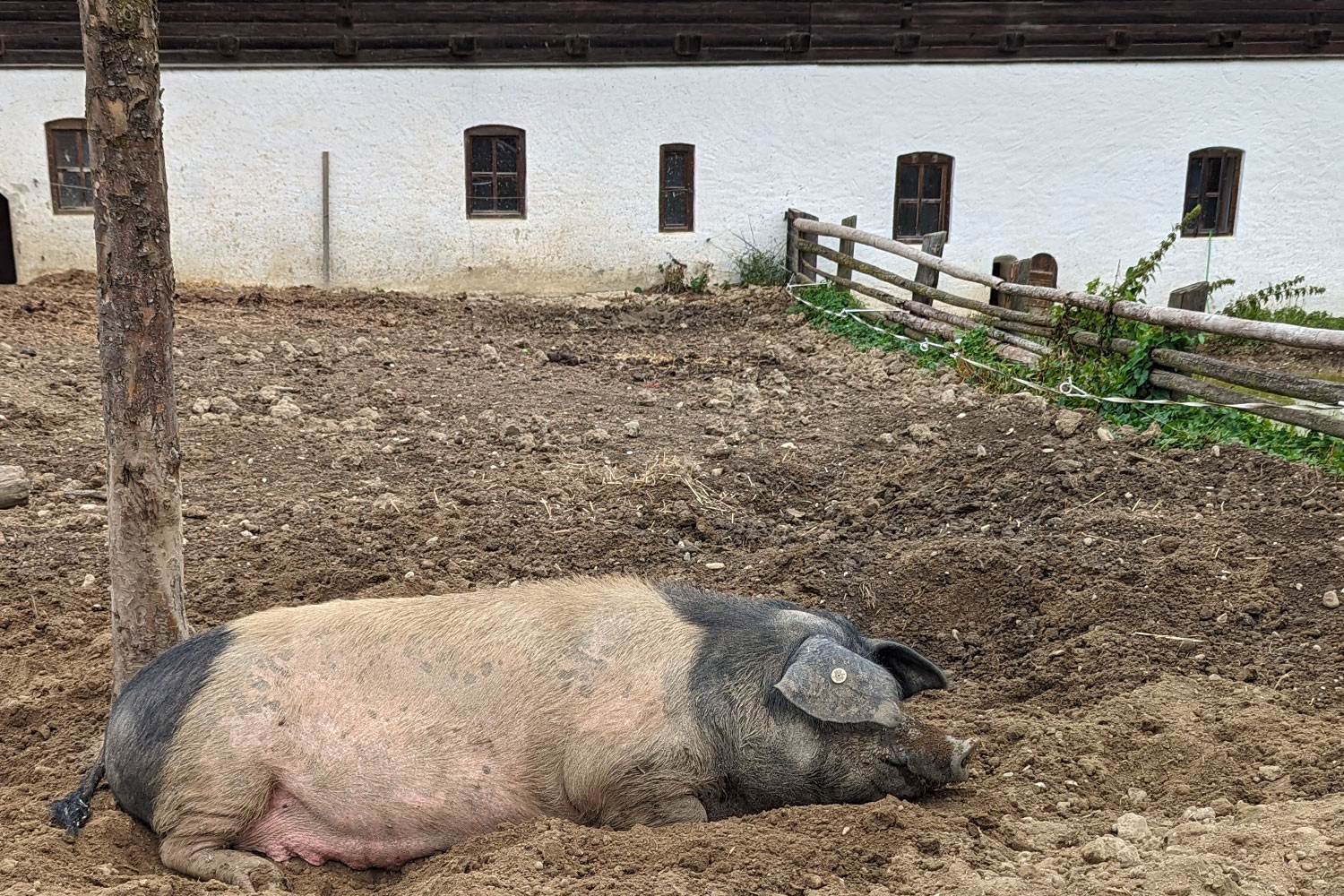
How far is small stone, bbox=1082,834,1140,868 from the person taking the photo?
300 cm

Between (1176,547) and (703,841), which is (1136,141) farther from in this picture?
(703,841)

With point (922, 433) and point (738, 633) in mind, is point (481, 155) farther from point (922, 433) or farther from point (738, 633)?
point (738, 633)

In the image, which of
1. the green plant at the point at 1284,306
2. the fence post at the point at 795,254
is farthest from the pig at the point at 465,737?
the green plant at the point at 1284,306

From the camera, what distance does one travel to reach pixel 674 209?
49.5ft

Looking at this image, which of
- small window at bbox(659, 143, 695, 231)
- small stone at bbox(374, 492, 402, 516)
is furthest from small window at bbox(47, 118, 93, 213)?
small stone at bbox(374, 492, 402, 516)

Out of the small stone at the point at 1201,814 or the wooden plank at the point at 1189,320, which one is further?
the wooden plank at the point at 1189,320

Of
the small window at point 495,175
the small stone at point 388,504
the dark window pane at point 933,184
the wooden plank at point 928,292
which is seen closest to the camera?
the small stone at point 388,504

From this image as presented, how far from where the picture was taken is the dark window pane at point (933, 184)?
50.7ft

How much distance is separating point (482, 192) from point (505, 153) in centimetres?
55

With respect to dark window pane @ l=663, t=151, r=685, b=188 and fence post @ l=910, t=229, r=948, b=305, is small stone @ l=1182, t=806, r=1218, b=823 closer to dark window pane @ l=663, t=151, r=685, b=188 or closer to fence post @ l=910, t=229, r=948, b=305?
fence post @ l=910, t=229, r=948, b=305

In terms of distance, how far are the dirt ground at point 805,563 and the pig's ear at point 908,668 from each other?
308mm

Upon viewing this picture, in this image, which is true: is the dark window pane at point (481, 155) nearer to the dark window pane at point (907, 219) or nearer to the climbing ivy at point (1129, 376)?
the dark window pane at point (907, 219)

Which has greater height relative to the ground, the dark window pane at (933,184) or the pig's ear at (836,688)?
the dark window pane at (933,184)

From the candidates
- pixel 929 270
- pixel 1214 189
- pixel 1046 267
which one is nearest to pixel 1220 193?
pixel 1214 189
